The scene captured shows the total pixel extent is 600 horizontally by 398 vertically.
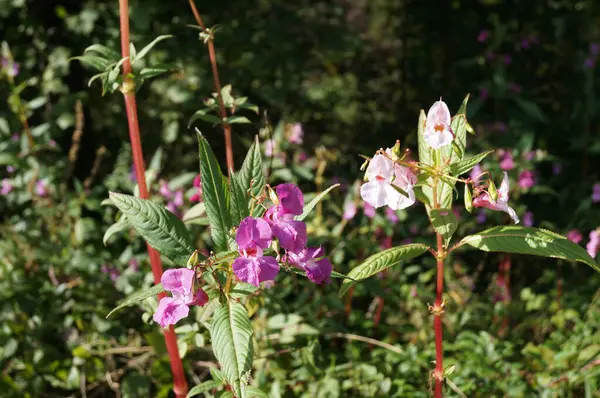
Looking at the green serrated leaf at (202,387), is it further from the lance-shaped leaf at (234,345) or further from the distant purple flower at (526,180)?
the distant purple flower at (526,180)

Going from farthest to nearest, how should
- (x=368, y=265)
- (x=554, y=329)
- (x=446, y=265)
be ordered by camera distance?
1. (x=446, y=265)
2. (x=554, y=329)
3. (x=368, y=265)

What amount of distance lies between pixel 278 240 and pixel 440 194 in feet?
1.15

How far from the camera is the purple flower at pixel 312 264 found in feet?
3.64

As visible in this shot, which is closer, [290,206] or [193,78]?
[290,206]

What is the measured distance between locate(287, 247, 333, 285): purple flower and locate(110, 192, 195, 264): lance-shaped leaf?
23cm

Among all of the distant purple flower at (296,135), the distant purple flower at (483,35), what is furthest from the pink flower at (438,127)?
the distant purple flower at (483,35)

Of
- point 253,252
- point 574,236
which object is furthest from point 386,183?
point 574,236

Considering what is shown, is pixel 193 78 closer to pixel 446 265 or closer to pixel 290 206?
pixel 446 265

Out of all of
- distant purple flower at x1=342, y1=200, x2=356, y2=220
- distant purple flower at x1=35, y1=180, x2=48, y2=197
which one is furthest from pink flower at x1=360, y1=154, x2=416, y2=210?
distant purple flower at x1=35, y1=180, x2=48, y2=197

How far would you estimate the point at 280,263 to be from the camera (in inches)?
44.9

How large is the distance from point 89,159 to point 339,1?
1848mm

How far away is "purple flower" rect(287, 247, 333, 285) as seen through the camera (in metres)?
1.11

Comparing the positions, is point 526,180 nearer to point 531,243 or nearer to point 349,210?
point 349,210

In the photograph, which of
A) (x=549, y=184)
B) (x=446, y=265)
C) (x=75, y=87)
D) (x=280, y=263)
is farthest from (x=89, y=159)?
(x=280, y=263)
